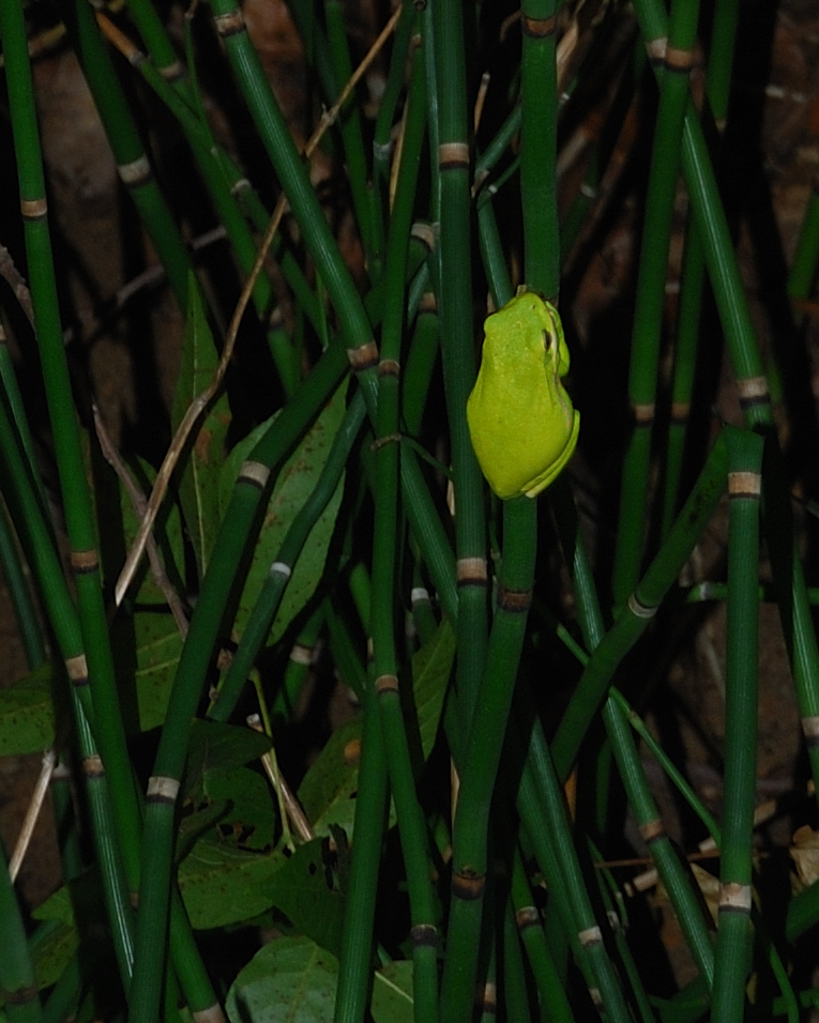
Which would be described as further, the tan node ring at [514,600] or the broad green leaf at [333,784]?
the broad green leaf at [333,784]

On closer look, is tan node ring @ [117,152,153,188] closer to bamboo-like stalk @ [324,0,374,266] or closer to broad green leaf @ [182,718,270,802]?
bamboo-like stalk @ [324,0,374,266]

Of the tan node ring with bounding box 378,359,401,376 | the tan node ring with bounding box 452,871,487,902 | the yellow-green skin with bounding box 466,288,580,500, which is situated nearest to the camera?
the yellow-green skin with bounding box 466,288,580,500

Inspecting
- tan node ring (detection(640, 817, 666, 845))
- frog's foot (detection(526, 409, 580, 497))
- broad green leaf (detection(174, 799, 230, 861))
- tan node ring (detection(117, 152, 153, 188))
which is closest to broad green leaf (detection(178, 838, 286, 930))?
broad green leaf (detection(174, 799, 230, 861))

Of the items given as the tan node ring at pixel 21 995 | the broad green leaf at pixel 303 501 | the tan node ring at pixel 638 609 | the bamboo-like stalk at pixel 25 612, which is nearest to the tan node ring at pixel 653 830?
the tan node ring at pixel 638 609

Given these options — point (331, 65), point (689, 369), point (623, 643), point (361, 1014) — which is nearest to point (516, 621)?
point (623, 643)

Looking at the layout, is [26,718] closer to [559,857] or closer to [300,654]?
[300,654]

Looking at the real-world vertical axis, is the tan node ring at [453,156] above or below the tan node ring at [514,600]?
above

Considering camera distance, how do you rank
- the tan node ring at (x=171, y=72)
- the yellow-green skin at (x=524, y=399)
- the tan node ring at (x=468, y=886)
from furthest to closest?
the tan node ring at (x=171, y=72) → the tan node ring at (x=468, y=886) → the yellow-green skin at (x=524, y=399)

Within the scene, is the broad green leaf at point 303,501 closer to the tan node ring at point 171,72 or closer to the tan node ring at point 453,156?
the tan node ring at point 453,156
